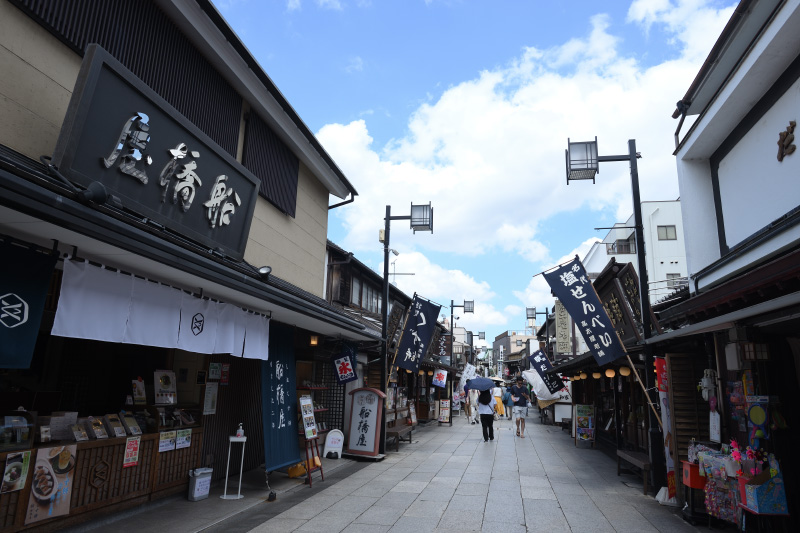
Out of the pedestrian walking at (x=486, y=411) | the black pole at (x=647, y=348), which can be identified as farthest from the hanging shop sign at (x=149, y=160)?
the pedestrian walking at (x=486, y=411)

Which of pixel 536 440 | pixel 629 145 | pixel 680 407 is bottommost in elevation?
pixel 536 440

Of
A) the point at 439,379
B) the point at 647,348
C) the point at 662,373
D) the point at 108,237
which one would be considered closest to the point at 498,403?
the point at 439,379

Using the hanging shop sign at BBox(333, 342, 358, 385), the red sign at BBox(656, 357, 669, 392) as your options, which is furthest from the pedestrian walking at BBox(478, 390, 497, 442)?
the red sign at BBox(656, 357, 669, 392)

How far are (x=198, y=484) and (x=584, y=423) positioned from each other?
628 inches

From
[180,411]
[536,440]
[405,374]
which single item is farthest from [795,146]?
[405,374]

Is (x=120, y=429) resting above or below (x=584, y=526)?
above

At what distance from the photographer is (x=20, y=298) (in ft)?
16.4

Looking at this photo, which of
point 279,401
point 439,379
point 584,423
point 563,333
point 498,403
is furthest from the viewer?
point 563,333

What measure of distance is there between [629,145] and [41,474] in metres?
13.5

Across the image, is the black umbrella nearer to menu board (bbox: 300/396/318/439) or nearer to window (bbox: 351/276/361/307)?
window (bbox: 351/276/361/307)

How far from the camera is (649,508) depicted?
9.46 m

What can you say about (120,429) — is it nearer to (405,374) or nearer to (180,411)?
(180,411)

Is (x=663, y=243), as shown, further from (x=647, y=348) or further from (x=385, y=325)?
(x=647, y=348)

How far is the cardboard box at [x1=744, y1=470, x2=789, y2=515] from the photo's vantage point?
6.74 meters
